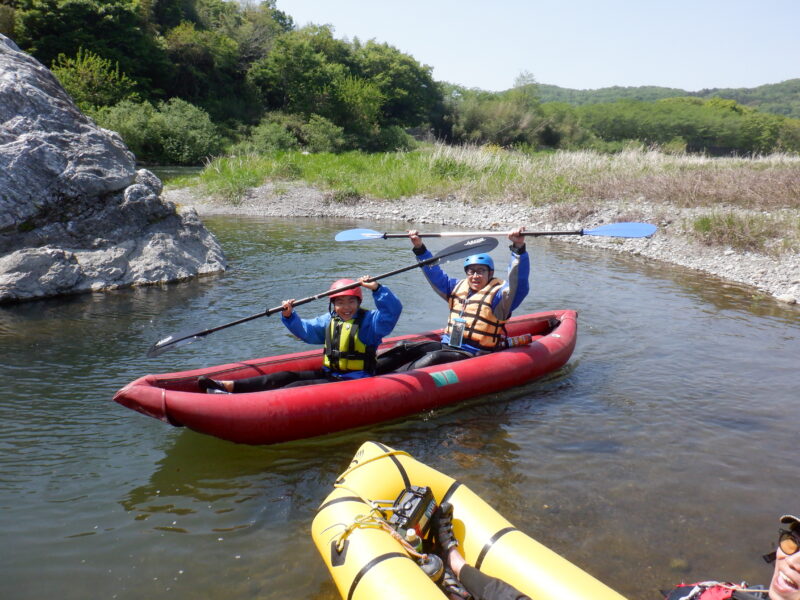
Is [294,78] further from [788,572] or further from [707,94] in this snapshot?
[707,94]

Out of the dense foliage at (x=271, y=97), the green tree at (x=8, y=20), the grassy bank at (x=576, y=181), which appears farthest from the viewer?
the green tree at (x=8, y=20)

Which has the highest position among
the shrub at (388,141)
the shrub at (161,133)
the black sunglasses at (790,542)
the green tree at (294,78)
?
the green tree at (294,78)

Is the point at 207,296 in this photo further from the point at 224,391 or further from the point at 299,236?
the point at 299,236

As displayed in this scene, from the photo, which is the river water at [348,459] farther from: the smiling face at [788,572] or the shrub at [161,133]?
the shrub at [161,133]

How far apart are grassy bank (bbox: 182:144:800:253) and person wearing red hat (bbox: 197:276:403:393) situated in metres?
7.47

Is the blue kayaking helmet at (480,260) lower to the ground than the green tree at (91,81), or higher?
lower

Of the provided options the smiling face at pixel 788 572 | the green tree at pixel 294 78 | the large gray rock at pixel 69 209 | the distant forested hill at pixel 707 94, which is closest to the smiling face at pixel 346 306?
the smiling face at pixel 788 572

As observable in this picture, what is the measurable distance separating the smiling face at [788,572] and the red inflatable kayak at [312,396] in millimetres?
2520

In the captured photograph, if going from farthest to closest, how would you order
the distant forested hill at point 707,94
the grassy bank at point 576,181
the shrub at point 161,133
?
the distant forested hill at point 707,94 → the shrub at point 161,133 → the grassy bank at point 576,181

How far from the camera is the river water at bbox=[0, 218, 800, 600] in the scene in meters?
→ 2.80

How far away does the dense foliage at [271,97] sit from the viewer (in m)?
22.5

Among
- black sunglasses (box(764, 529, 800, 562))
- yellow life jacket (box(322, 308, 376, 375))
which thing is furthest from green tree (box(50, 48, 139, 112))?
black sunglasses (box(764, 529, 800, 562))

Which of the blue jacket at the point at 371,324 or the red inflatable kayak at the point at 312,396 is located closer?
the red inflatable kayak at the point at 312,396

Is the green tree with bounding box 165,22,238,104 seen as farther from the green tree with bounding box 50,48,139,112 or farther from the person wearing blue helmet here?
the person wearing blue helmet
